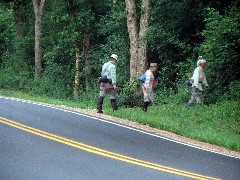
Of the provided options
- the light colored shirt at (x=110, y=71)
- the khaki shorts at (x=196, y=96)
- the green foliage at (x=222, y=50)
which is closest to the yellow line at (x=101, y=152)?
the light colored shirt at (x=110, y=71)

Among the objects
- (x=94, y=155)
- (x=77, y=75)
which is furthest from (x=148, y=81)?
(x=77, y=75)

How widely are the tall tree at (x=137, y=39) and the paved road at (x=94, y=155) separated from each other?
689 centimetres

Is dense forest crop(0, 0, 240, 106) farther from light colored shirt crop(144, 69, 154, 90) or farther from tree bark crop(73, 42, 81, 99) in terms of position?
light colored shirt crop(144, 69, 154, 90)

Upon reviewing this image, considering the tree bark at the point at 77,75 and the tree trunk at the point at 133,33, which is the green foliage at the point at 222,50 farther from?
the tree bark at the point at 77,75

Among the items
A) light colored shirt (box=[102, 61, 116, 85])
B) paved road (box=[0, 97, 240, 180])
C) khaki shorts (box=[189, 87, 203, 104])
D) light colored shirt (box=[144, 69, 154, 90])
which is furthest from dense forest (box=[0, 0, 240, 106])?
paved road (box=[0, 97, 240, 180])

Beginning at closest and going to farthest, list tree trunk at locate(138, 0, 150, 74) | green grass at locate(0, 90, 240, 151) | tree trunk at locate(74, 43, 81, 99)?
green grass at locate(0, 90, 240, 151)
tree trunk at locate(138, 0, 150, 74)
tree trunk at locate(74, 43, 81, 99)

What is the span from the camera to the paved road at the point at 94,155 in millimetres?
9430

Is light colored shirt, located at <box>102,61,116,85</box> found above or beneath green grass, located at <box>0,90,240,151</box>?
above

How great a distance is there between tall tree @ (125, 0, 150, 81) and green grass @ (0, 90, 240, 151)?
2.96 m

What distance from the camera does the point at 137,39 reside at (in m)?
22.6

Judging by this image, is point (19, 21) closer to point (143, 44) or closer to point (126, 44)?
point (126, 44)

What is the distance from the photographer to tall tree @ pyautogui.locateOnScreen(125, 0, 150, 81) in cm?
2219

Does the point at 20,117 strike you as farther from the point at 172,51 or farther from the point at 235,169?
the point at 172,51

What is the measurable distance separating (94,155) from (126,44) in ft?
53.7
